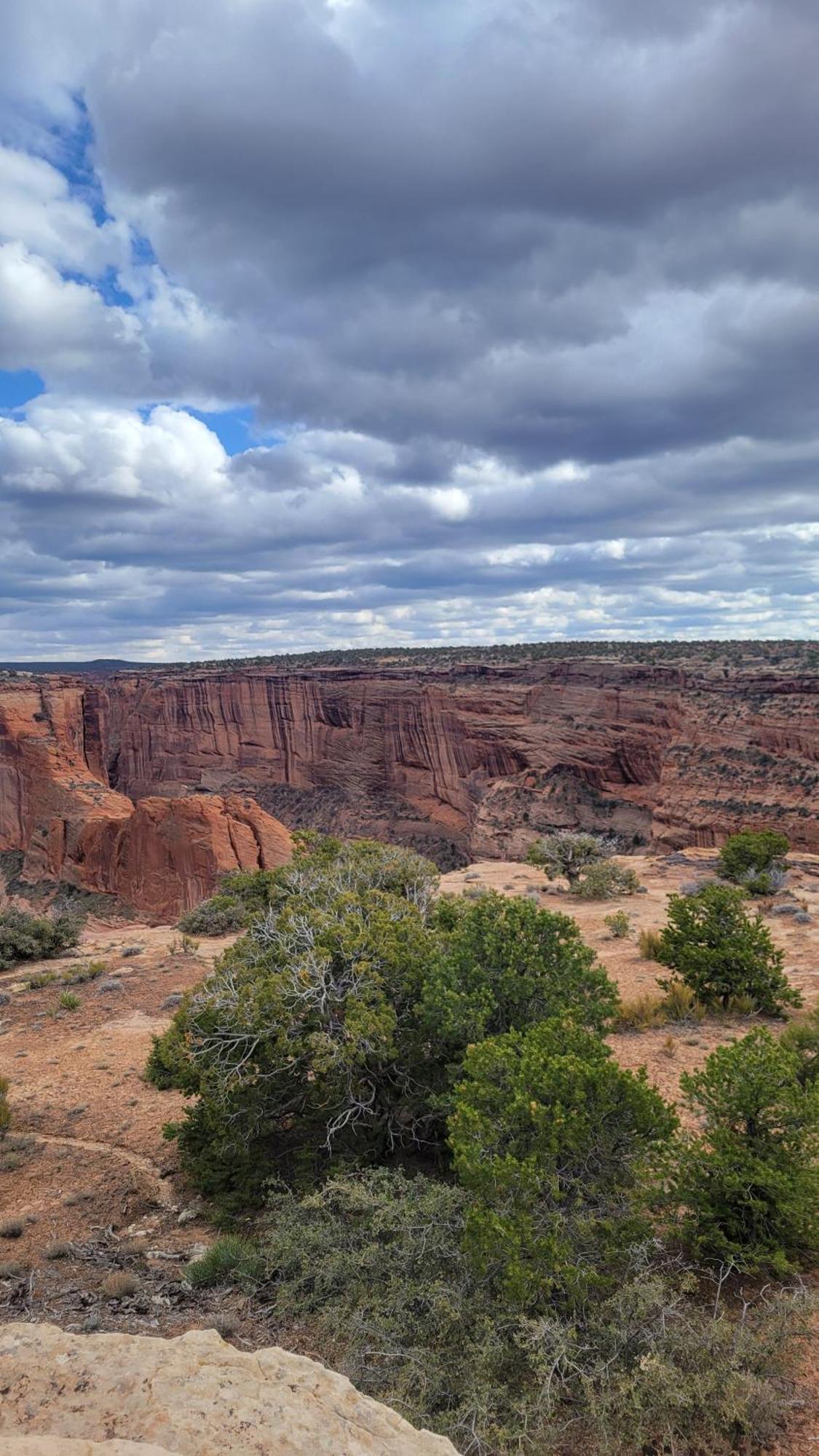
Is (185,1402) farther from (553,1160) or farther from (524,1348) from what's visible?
(553,1160)

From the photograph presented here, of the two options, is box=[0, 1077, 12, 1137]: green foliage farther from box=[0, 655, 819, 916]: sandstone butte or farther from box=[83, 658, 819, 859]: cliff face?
box=[83, 658, 819, 859]: cliff face

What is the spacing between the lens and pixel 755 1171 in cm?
500

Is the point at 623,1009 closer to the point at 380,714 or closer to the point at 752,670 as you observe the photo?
the point at 752,670

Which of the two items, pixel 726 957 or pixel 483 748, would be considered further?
pixel 483 748

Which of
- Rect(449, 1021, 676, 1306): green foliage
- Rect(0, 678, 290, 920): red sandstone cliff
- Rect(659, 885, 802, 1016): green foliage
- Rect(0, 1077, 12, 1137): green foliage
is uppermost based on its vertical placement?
Rect(449, 1021, 676, 1306): green foliage

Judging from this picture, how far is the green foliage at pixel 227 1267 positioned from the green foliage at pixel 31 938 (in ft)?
52.9

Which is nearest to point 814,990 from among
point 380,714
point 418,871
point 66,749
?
point 418,871

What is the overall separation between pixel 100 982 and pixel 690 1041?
1297 cm

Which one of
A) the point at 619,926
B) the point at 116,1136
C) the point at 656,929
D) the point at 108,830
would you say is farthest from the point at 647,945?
the point at 108,830

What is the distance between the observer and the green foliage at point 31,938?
1956cm

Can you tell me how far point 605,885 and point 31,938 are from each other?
17.0 metres

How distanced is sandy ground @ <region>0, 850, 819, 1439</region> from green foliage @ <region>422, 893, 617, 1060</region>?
7.15ft

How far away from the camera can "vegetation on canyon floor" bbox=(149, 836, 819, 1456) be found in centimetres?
402

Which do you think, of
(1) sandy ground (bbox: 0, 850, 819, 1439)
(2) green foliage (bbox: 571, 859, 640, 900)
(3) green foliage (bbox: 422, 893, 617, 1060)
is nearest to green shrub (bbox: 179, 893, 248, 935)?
(1) sandy ground (bbox: 0, 850, 819, 1439)
